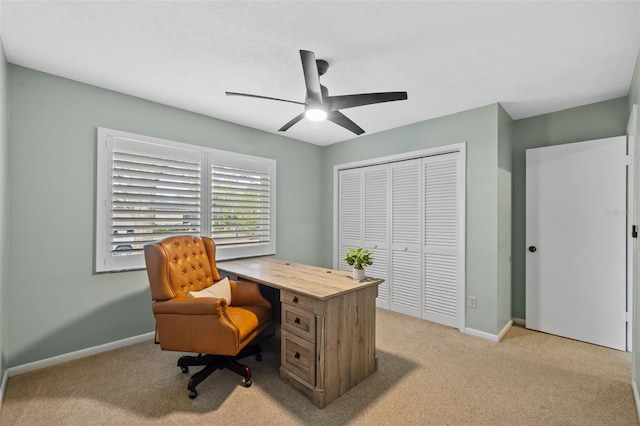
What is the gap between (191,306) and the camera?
201 centimetres

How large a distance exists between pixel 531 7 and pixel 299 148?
3255 millimetres

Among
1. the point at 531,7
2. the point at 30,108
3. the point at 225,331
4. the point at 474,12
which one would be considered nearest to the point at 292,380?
the point at 225,331

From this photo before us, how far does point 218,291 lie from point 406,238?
2433 mm

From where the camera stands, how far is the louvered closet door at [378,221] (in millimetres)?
4066

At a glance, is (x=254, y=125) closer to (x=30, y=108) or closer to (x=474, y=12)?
(x=30, y=108)

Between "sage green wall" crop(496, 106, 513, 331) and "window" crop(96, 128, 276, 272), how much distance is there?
109 inches

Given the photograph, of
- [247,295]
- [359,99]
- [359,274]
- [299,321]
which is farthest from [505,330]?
[359,99]

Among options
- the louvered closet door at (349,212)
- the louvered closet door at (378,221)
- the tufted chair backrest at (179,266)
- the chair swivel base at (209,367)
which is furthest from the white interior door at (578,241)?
the tufted chair backrest at (179,266)

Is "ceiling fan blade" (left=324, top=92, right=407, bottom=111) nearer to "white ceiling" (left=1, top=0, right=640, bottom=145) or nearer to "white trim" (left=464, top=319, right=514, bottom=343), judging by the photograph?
"white ceiling" (left=1, top=0, right=640, bottom=145)

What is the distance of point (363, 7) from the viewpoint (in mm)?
1683

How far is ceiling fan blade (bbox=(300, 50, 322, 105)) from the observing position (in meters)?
1.69

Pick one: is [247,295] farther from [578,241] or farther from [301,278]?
[578,241]

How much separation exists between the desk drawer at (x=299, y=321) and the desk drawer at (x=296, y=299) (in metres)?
0.03

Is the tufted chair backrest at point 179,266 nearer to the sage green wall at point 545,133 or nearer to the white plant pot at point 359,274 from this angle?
the white plant pot at point 359,274
